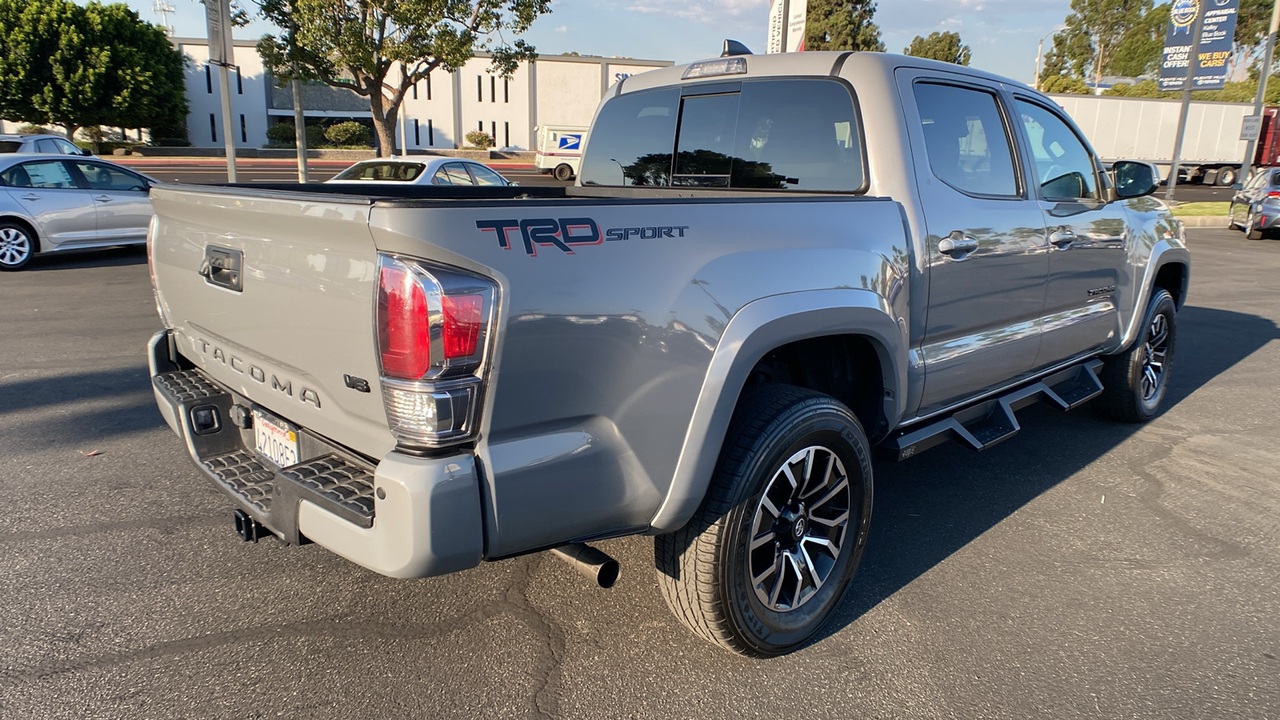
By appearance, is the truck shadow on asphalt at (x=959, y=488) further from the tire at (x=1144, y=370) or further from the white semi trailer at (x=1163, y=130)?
the white semi trailer at (x=1163, y=130)

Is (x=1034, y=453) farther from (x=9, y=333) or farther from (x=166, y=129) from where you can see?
(x=166, y=129)

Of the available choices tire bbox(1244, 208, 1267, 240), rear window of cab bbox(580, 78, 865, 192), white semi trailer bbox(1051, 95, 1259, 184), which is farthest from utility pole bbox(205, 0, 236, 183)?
white semi trailer bbox(1051, 95, 1259, 184)

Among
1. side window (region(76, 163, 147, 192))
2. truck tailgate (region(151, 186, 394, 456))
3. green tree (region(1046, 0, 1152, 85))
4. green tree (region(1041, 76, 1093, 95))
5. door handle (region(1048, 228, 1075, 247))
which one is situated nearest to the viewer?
truck tailgate (region(151, 186, 394, 456))

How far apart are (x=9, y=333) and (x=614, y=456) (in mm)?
7344

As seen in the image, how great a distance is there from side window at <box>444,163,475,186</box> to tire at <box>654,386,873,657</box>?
37.1 feet

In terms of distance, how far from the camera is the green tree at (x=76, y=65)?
3678 cm

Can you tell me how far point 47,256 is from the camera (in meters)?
11.9

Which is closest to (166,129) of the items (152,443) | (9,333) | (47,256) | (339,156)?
(339,156)

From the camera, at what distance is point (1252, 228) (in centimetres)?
1761

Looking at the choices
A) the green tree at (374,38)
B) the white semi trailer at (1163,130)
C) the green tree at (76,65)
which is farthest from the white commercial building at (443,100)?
the green tree at (374,38)

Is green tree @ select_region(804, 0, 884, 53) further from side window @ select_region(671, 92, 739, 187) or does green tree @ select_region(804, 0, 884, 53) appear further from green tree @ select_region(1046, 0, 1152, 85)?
side window @ select_region(671, 92, 739, 187)

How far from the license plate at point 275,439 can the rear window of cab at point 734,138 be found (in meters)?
2.20

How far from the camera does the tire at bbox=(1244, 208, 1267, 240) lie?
57.2 feet

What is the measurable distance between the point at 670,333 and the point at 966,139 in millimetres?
2114
